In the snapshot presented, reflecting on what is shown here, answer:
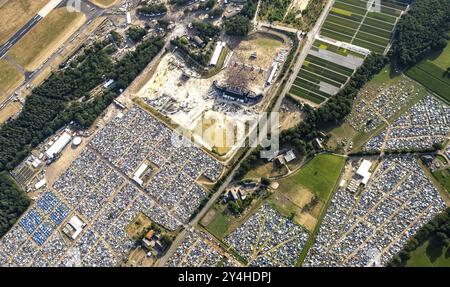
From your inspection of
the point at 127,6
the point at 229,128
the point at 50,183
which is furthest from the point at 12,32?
the point at 229,128

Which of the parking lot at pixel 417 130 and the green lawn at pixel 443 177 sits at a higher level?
Answer: the parking lot at pixel 417 130

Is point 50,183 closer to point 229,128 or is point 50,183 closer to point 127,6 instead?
point 229,128

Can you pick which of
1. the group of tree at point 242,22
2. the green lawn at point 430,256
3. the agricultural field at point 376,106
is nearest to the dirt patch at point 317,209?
the agricultural field at point 376,106

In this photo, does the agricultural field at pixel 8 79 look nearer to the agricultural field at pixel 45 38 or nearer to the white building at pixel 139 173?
the agricultural field at pixel 45 38

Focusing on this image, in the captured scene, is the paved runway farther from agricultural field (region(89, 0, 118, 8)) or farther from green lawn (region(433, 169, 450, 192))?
green lawn (region(433, 169, 450, 192))

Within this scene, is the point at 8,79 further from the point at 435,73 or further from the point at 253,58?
the point at 435,73

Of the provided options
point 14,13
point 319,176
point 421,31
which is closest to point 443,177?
point 319,176
